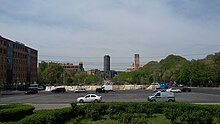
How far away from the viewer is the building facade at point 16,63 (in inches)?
4245

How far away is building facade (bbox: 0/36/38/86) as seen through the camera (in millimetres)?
107812

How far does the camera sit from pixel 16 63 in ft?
396

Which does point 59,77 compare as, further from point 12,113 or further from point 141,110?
point 12,113

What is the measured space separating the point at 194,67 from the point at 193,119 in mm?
110358

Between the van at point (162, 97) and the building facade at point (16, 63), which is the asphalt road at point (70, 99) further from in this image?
the building facade at point (16, 63)

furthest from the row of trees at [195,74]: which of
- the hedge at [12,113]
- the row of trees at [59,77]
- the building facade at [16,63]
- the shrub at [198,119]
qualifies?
the hedge at [12,113]

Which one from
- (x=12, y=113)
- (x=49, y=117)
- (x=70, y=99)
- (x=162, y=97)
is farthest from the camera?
(x=70, y=99)

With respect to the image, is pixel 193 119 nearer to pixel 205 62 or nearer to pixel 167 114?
pixel 167 114

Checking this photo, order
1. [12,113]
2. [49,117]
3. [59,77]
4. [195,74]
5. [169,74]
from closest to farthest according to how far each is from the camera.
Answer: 1. [49,117]
2. [12,113]
3. [195,74]
4. [59,77]
5. [169,74]

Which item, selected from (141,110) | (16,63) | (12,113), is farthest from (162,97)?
(16,63)

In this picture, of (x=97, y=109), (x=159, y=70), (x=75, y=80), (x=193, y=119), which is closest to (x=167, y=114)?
(x=193, y=119)

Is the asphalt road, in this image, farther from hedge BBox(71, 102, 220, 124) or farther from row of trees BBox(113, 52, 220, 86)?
row of trees BBox(113, 52, 220, 86)

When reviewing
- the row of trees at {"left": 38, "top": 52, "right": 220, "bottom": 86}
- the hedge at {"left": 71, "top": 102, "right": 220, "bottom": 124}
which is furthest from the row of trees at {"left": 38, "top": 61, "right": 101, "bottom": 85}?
the hedge at {"left": 71, "top": 102, "right": 220, "bottom": 124}

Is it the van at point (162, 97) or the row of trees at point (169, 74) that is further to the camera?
the row of trees at point (169, 74)
